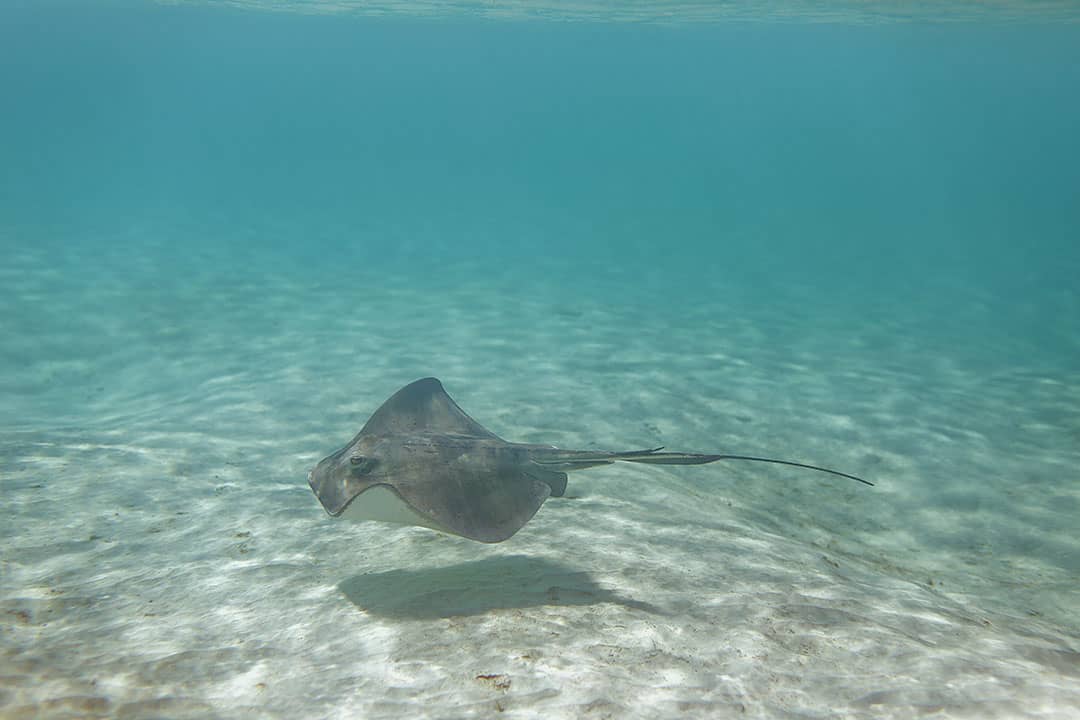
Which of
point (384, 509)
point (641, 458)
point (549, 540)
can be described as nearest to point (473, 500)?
point (384, 509)

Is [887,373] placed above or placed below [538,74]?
below

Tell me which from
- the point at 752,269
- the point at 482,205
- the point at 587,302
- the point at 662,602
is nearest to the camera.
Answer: the point at 662,602

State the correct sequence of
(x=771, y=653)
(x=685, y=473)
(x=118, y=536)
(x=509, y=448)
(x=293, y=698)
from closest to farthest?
(x=293, y=698) < (x=771, y=653) < (x=509, y=448) < (x=118, y=536) < (x=685, y=473)

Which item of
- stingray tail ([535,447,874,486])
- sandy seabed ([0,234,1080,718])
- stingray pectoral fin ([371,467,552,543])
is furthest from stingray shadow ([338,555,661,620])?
stingray tail ([535,447,874,486])

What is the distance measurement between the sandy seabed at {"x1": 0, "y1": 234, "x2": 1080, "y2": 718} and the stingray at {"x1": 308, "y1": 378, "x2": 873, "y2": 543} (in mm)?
496

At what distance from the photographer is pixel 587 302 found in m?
18.3

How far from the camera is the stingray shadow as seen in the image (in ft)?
12.2

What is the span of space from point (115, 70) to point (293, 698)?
144 m

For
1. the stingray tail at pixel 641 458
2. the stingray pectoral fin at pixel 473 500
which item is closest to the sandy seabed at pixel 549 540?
the stingray pectoral fin at pixel 473 500

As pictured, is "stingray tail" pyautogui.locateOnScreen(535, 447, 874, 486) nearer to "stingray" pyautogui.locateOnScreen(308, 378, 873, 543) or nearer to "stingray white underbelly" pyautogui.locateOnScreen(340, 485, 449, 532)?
"stingray" pyautogui.locateOnScreen(308, 378, 873, 543)

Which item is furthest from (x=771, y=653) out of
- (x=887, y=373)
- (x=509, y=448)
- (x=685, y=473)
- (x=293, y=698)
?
(x=887, y=373)

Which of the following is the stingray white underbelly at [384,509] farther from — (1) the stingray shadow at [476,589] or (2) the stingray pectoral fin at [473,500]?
(1) the stingray shadow at [476,589]

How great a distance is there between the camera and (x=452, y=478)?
12.7 ft

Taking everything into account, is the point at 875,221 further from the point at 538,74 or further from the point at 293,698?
the point at 538,74
